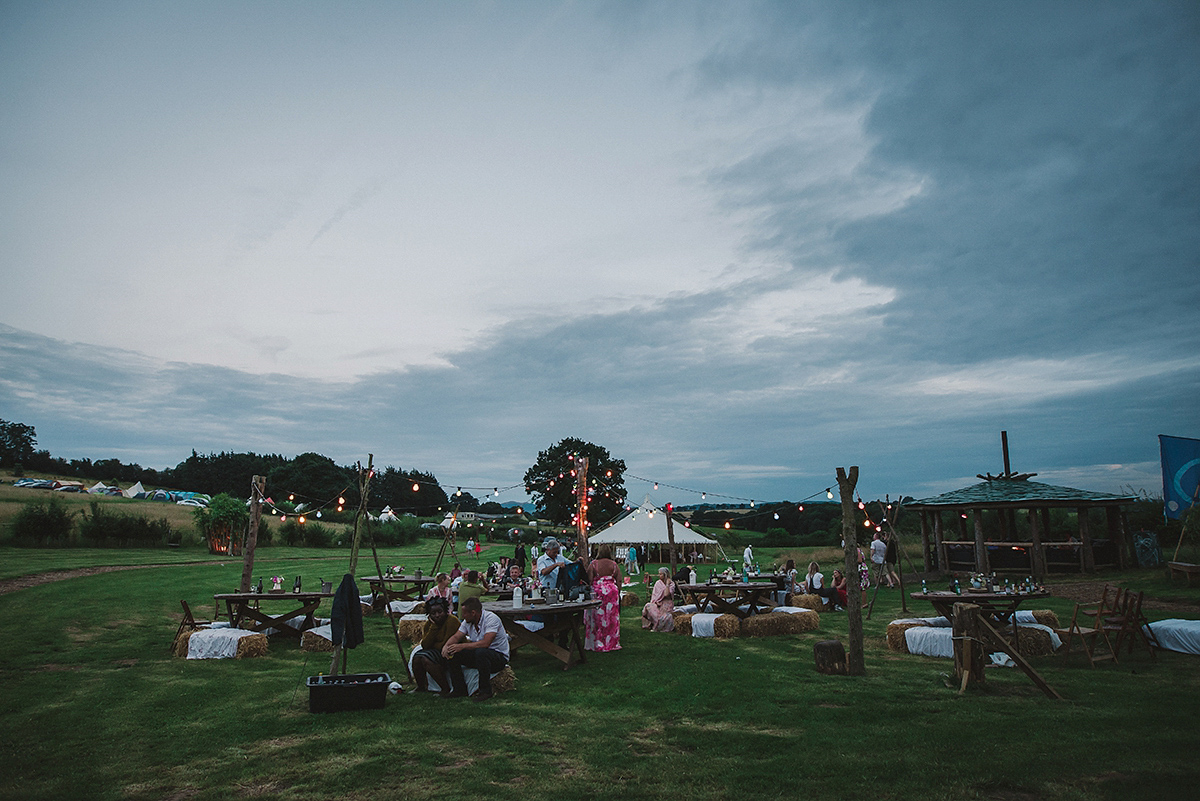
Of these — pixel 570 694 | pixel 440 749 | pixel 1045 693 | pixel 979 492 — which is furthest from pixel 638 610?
pixel 979 492

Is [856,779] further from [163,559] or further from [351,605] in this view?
[163,559]

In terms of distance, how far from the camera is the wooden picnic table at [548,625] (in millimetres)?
9102

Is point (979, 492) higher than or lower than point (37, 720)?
higher

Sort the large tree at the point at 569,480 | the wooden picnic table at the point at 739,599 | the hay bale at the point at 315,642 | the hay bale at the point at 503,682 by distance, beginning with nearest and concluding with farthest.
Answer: the hay bale at the point at 503,682 < the hay bale at the point at 315,642 < the wooden picnic table at the point at 739,599 < the large tree at the point at 569,480

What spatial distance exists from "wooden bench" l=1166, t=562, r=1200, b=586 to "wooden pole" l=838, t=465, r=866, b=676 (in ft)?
41.3

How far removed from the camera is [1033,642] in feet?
32.4

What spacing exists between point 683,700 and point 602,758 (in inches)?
87.0

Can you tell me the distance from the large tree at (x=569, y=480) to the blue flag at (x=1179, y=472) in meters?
34.2

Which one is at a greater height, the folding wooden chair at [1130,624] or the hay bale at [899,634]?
the folding wooden chair at [1130,624]

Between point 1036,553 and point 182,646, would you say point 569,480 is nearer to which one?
point 1036,553

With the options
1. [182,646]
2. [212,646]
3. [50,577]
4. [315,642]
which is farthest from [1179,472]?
[50,577]

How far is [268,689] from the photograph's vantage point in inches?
325

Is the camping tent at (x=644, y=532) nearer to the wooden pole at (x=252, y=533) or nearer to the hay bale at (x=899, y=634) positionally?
the wooden pole at (x=252, y=533)

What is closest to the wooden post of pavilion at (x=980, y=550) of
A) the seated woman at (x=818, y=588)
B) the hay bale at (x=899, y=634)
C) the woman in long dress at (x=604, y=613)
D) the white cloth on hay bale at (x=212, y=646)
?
the seated woman at (x=818, y=588)
